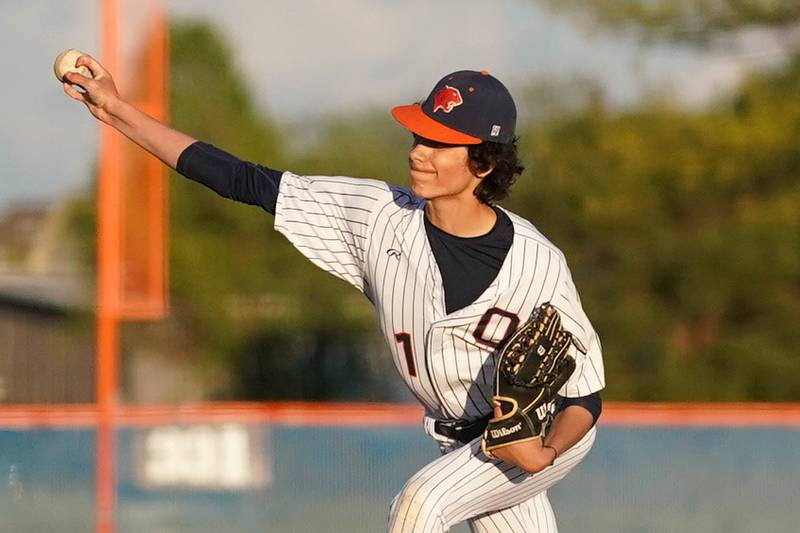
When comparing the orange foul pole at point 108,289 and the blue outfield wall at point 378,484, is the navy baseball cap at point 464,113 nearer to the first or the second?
the blue outfield wall at point 378,484

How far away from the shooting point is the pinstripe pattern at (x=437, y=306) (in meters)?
3.39

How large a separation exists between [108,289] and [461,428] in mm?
3292

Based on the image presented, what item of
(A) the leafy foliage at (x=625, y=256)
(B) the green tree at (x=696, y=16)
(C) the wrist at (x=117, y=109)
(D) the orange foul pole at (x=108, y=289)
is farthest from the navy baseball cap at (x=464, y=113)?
(B) the green tree at (x=696, y=16)

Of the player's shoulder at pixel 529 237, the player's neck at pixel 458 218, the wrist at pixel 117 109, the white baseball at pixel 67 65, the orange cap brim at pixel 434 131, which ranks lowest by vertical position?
the player's shoulder at pixel 529 237

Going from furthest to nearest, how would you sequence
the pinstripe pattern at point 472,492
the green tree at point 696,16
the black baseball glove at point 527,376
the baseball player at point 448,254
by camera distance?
the green tree at point 696,16
the baseball player at point 448,254
the pinstripe pattern at point 472,492
the black baseball glove at point 527,376

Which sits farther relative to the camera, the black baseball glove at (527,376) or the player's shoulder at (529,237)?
the player's shoulder at (529,237)

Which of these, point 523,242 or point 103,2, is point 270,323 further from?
point 523,242

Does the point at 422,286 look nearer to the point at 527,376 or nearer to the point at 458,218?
the point at 458,218

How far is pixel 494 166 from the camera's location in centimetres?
346

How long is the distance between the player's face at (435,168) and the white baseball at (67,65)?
78cm

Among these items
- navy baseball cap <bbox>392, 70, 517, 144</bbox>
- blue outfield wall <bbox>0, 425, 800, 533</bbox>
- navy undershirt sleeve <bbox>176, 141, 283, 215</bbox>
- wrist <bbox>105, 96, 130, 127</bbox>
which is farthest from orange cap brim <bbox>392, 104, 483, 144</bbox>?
blue outfield wall <bbox>0, 425, 800, 533</bbox>

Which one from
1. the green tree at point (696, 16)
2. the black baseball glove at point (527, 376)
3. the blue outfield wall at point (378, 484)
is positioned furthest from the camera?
the green tree at point (696, 16)

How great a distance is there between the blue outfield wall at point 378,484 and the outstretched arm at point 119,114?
305 centimetres

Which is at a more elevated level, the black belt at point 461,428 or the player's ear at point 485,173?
the player's ear at point 485,173
